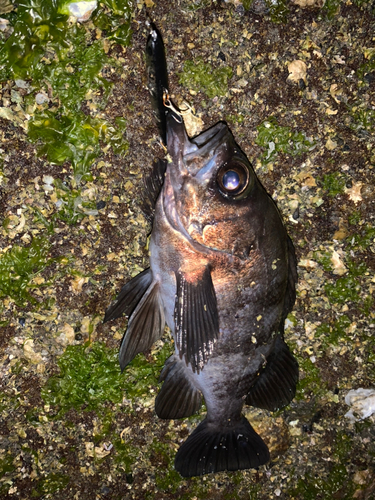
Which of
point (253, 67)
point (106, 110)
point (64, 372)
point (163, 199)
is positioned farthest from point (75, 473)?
point (253, 67)

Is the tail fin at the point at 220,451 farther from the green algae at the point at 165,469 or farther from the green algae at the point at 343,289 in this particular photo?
the green algae at the point at 343,289

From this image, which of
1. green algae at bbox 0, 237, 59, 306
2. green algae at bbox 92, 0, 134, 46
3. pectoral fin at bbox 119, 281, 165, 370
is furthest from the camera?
green algae at bbox 0, 237, 59, 306

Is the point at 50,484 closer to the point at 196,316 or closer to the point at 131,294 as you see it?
the point at 131,294

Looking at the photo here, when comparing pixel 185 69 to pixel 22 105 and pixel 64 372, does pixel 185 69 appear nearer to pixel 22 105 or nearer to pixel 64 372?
pixel 22 105

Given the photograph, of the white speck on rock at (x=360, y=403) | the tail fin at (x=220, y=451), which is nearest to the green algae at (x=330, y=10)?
the white speck on rock at (x=360, y=403)

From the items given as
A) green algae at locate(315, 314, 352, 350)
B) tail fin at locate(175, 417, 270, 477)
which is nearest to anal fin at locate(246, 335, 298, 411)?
tail fin at locate(175, 417, 270, 477)

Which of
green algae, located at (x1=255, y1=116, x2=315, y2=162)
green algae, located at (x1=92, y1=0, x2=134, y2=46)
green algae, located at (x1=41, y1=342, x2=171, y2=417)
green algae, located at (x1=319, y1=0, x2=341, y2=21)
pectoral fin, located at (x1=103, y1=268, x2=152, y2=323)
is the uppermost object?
green algae, located at (x1=92, y1=0, x2=134, y2=46)

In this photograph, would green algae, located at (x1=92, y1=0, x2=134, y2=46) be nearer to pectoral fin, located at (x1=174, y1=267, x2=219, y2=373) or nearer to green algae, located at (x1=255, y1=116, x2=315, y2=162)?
green algae, located at (x1=255, y1=116, x2=315, y2=162)
